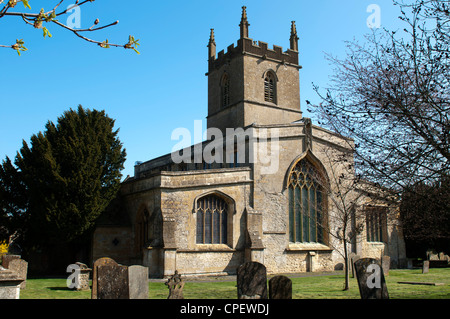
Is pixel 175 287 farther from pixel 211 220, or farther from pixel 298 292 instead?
pixel 211 220

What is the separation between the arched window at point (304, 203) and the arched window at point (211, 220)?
4.02 metres

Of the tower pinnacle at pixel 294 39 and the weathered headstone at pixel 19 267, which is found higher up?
the tower pinnacle at pixel 294 39

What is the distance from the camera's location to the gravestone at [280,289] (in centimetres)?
944

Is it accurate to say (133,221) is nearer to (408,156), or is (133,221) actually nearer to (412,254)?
(408,156)

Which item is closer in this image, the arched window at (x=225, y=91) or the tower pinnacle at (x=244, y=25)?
the tower pinnacle at (x=244, y=25)

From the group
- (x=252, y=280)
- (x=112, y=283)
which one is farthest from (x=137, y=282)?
(x=252, y=280)

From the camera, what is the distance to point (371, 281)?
9.70 meters

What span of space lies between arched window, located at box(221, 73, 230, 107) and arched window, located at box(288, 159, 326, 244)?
9.30 m

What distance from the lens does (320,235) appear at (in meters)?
25.0

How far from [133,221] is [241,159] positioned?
21.7 feet

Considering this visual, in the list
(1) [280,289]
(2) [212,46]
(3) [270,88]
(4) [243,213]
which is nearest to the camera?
(1) [280,289]

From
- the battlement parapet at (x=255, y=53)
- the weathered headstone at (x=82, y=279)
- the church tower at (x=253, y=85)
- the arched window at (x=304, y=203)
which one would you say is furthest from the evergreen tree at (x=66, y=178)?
the battlement parapet at (x=255, y=53)

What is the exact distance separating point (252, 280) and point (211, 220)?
11.6 metres

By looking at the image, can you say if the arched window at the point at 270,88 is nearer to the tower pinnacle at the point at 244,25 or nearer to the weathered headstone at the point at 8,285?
the tower pinnacle at the point at 244,25
